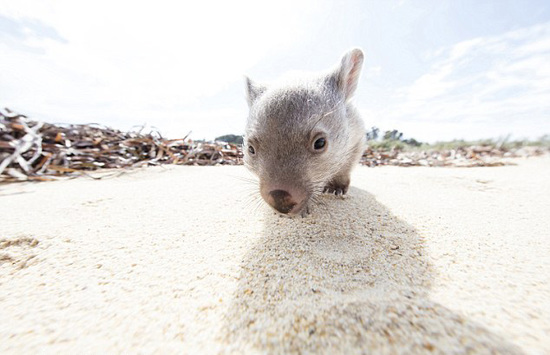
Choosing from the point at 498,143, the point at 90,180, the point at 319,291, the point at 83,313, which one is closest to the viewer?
the point at 83,313

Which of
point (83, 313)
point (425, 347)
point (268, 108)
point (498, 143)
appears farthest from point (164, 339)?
point (498, 143)

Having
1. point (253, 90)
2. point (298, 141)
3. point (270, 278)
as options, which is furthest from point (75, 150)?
point (270, 278)

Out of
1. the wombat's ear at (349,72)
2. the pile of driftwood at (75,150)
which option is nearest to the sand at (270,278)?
the wombat's ear at (349,72)

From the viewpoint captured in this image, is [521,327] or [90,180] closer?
[521,327]

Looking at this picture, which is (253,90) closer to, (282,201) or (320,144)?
(320,144)

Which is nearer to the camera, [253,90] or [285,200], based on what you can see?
[285,200]

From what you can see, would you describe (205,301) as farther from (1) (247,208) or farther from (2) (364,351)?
(1) (247,208)

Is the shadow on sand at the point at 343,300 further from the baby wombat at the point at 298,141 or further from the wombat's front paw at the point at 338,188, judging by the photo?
the wombat's front paw at the point at 338,188
